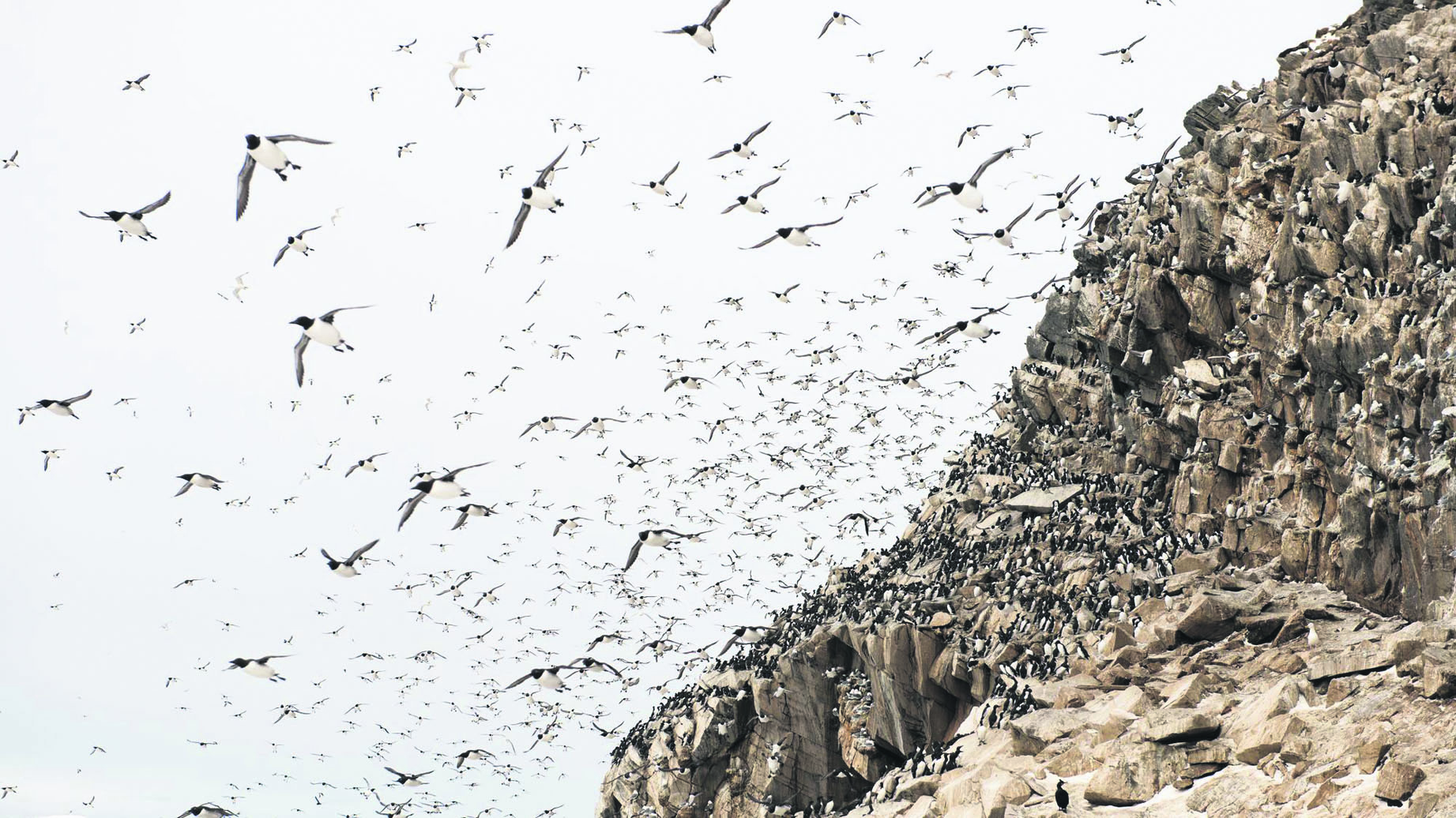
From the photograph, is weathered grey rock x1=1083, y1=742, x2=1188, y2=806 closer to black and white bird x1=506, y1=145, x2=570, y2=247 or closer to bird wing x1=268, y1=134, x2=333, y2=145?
black and white bird x1=506, y1=145, x2=570, y2=247

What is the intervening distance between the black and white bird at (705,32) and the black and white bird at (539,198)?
14.2ft

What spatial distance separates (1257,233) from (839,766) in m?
23.1

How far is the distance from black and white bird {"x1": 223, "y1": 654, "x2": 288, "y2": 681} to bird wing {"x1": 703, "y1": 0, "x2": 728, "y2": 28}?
18.8 metres

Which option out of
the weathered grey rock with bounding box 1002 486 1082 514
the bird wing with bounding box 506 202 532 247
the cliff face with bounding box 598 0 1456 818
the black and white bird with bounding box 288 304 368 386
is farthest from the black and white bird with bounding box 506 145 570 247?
the weathered grey rock with bounding box 1002 486 1082 514

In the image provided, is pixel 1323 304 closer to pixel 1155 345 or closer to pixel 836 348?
pixel 1155 345

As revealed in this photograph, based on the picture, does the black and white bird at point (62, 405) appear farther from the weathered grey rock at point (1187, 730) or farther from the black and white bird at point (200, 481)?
the weathered grey rock at point (1187, 730)

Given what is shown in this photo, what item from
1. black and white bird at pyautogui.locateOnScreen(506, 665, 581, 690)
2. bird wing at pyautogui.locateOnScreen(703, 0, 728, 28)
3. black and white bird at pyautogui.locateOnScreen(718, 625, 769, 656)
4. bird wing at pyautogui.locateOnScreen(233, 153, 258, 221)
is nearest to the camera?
bird wing at pyautogui.locateOnScreen(233, 153, 258, 221)

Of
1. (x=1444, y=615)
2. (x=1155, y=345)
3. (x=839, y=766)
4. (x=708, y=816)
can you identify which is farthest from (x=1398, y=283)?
(x=708, y=816)

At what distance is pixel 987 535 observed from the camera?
148 ft

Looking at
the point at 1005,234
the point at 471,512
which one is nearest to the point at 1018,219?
the point at 1005,234

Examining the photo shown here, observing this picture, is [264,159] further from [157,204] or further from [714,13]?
[714,13]

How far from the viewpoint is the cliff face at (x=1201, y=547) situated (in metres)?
22.2

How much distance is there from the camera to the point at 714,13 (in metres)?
26.6

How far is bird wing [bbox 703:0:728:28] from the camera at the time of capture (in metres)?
26.3
